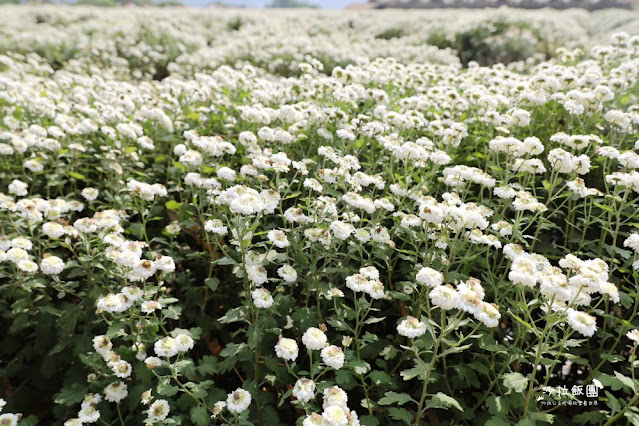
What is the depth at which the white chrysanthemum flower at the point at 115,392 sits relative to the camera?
220 centimetres

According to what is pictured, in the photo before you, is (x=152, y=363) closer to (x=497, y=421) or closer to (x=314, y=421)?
(x=314, y=421)

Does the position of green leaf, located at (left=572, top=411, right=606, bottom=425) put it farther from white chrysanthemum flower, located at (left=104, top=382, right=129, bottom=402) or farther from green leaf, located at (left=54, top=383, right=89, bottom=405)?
green leaf, located at (left=54, top=383, right=89, bottom=405)

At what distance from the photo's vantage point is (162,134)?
367 centimetres

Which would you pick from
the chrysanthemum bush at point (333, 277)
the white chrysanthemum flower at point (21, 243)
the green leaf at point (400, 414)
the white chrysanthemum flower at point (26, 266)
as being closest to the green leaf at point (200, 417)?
the chrysanthemum bush at point (333, 277)

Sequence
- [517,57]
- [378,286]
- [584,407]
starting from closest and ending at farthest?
[378,286]
[584,407]
[517,57]

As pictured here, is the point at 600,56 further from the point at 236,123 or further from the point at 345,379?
the point at 345,379

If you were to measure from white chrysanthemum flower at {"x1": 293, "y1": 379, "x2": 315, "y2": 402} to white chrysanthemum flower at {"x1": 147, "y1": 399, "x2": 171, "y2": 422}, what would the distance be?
610 mm

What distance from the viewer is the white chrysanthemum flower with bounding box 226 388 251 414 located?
1.93 metres

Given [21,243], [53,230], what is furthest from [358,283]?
[21,243]

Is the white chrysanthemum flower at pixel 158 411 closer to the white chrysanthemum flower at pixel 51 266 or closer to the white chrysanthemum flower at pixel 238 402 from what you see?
the white chrysanthemum flower at pixel 238 402

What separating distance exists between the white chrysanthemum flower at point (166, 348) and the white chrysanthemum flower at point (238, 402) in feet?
1.07

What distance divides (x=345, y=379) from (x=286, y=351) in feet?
1.02

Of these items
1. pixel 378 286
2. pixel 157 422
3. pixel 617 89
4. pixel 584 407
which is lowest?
pixel 584 407

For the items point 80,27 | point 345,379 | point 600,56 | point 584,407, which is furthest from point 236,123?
point 80,27
